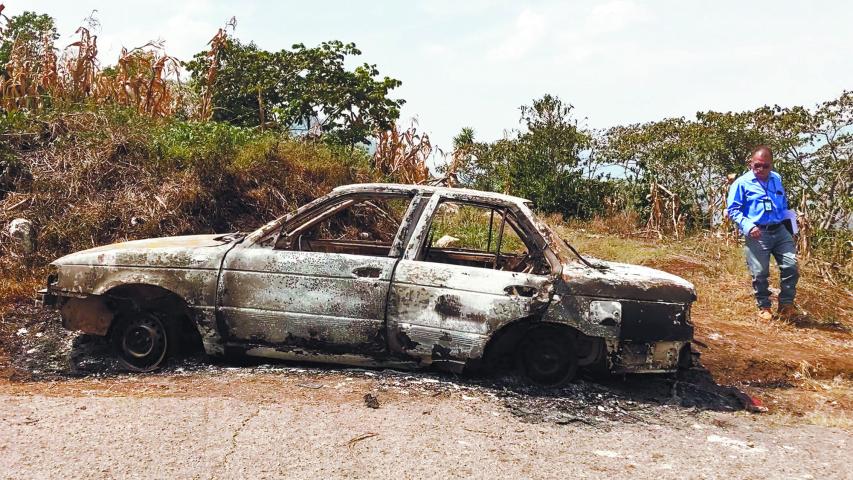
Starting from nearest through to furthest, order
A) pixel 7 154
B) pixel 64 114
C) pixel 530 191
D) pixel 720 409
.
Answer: pixel 720 409
pixel 7 154
pixel 64 114
pixel 530 191

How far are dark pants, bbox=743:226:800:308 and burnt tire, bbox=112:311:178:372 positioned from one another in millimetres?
5795

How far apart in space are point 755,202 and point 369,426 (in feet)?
16.9

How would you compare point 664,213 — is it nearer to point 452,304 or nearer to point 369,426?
point 452,304

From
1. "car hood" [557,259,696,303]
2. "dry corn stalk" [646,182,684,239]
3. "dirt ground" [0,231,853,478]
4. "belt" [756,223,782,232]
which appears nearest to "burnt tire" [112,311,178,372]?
"dirt ground" [0,231,853,478]

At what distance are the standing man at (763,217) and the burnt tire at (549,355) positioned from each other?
3.33 metres

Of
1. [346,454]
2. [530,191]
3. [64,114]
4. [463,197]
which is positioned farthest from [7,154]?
[530,191]

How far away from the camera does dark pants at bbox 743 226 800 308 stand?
7531mm

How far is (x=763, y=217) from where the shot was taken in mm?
7449

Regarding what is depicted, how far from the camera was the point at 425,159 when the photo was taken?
13.1 metres

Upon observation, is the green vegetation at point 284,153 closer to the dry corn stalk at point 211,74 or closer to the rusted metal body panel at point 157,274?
the dry corn stalk at point 211,74

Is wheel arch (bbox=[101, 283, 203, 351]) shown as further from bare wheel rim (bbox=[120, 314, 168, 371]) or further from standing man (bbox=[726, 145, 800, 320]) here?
standing man (bbox=[726, 145, 800, 320])

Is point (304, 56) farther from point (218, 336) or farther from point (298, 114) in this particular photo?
point (218, 336)

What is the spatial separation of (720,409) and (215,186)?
253 inches

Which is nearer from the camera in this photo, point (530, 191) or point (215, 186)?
point (215, 186)
